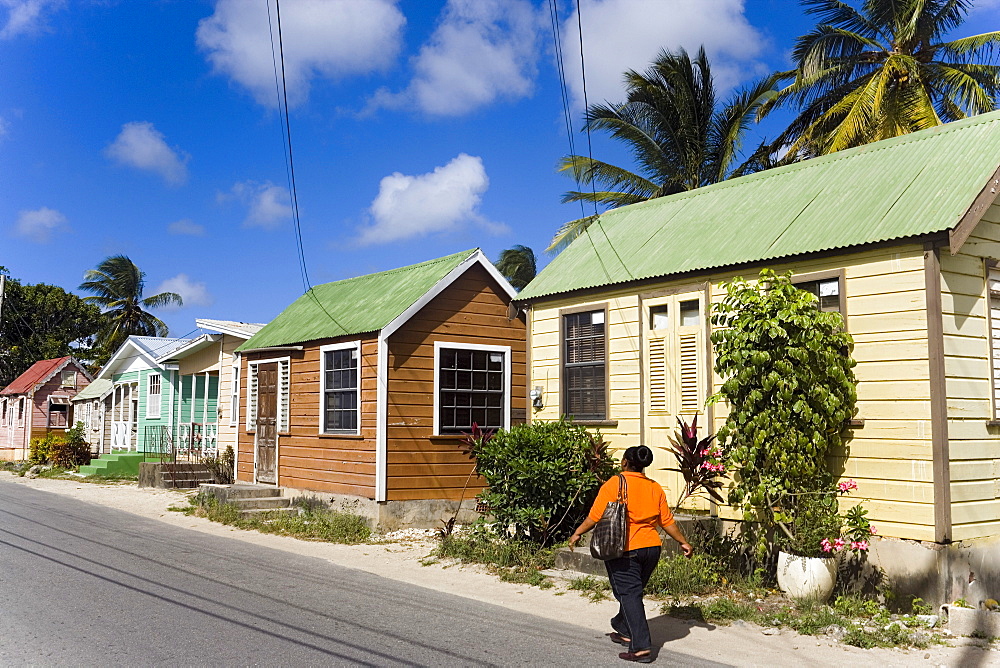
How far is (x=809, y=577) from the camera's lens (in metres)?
8.64

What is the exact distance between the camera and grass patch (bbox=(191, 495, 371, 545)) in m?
14.2

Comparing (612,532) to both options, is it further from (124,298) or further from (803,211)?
(124,298)

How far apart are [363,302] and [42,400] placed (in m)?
30.8

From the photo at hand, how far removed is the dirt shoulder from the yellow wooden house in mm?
1734

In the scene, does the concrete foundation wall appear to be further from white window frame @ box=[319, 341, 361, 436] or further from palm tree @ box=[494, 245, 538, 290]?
palm tree @ box=[494, 245, 538, 290]

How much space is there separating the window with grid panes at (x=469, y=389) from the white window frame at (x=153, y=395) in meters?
16.7

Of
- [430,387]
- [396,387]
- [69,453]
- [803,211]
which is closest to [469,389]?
[430,387]

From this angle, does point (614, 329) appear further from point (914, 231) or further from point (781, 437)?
point (914, 231)

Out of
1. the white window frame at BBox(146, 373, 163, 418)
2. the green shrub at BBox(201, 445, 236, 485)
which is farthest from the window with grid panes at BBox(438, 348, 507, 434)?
the white window frame at BBox(146, 373, 163, 418)

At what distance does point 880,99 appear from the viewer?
Result: 65.4 ft

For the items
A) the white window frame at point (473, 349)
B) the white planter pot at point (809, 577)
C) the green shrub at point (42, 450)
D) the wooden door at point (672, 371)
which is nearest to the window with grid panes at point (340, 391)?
the white window frame at point (473, 349)

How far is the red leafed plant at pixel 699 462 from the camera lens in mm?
10105

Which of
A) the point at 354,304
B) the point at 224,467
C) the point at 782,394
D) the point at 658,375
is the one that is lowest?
the point at 224,467

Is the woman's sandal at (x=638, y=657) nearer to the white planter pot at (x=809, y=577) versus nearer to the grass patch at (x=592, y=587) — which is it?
the grass patch at (x=592, y=587)
